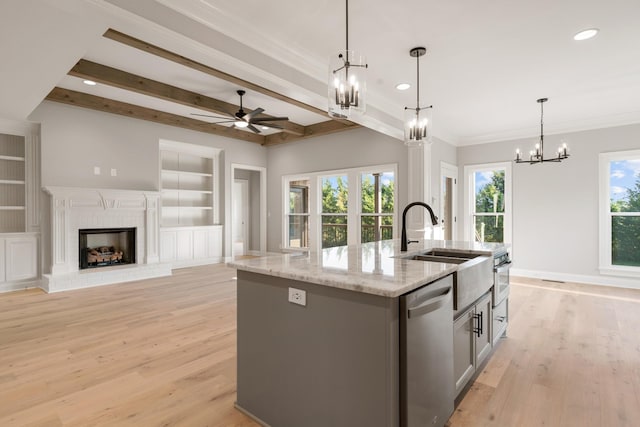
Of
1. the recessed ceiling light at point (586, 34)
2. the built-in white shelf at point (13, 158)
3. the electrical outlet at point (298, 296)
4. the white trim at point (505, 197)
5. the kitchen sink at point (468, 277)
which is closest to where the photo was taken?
the electrical outlet at point (298, 296)

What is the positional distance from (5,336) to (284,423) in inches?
124

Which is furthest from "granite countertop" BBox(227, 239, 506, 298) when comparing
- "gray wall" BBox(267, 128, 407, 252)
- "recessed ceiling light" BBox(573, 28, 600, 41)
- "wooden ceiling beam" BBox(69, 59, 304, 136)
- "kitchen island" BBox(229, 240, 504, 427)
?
"gray wall" BBox(267, 128, 407, 252)

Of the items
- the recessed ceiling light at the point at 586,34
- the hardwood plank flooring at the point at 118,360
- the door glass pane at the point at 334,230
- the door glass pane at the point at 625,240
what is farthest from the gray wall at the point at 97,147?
the door glass pane at the point at 625,240

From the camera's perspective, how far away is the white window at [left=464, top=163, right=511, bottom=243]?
6.38m

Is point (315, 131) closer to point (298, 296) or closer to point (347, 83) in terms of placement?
point (347, 83)

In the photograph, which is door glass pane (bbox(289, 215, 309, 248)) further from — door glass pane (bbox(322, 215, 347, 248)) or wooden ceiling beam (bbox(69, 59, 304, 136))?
wooden ceiling beam (bbox(69, 59, 304, 136))

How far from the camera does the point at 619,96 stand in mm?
4477

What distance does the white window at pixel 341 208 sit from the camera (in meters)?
6.53

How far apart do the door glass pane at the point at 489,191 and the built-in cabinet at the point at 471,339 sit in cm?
459

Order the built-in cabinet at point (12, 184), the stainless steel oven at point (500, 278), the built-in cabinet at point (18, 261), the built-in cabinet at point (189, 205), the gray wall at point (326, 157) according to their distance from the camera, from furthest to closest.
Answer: the built-in cabinet at point (189, 205) → the gray wall at point (326, 157) → the built-in cabinet at point (12, 184) → the built-in cabinet at point (18, 261) → the stainless steel oven at point (500, 278)

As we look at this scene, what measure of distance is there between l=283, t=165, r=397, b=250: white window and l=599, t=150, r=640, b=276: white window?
3.42 meters

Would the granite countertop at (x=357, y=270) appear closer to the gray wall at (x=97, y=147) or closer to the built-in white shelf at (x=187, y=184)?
the gray wall at (x=97, y=147)

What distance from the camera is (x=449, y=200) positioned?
664 centimetres

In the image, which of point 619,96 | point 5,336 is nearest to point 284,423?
point 5,336
